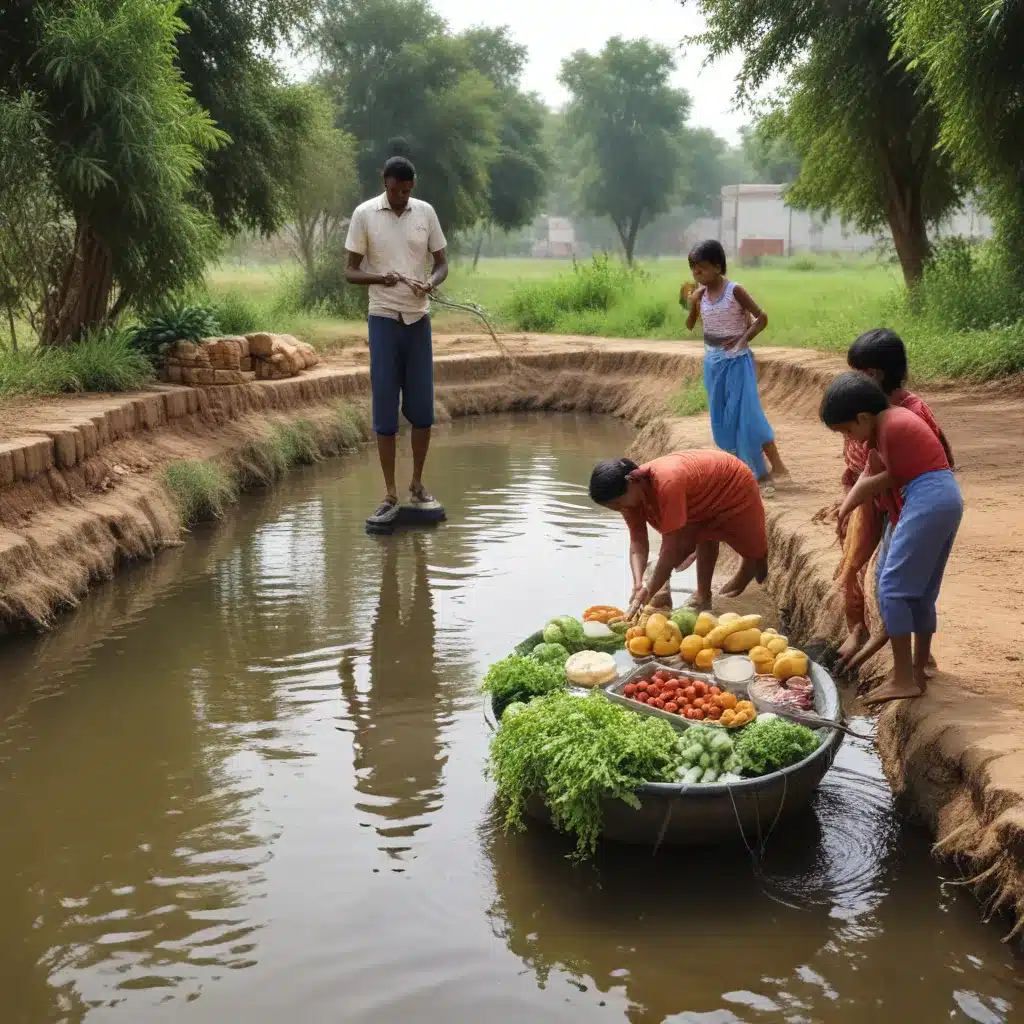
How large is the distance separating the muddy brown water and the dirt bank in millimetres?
301

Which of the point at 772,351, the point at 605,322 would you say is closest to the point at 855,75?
the point at 772,351

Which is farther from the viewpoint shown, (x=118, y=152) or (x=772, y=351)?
(x=772, y=351)

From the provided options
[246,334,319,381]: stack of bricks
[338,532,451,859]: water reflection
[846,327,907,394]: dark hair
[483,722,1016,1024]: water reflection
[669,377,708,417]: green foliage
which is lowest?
[483,722,1016,1024]: water reflection

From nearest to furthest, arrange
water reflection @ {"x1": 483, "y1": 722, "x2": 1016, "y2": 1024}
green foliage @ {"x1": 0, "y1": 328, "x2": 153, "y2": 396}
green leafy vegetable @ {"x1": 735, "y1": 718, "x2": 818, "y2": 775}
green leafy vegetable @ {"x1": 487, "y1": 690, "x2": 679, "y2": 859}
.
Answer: water reflection @ {"x1": 483, "y1": 722, "x2": 1016, "y2": 1024}, green leafy vegetable @ {"x1": 487, "y1": 690, "x2": 679, "y2": 859}, green leafy vegetable @ {"x1": 735, "y1": 718, "x2": 818, "y2": 775}, green foliage @ {"x1": 0, "y1": 328, "x2": 153, "y2": 396}

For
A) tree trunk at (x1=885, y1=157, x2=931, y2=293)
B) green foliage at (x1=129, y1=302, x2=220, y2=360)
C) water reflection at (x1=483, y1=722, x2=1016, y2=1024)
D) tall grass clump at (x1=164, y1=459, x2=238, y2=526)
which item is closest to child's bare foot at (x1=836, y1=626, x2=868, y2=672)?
water reflection at (x1=483, y1=722, x2=1016, y2=1024)

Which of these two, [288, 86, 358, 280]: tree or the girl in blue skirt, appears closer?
the girl in blue skirt

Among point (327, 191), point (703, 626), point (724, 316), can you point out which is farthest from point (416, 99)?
point (703, 626)

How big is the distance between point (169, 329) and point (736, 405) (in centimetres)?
671

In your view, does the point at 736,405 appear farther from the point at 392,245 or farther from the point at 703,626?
the point at 703,626

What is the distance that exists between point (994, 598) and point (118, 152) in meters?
8.55

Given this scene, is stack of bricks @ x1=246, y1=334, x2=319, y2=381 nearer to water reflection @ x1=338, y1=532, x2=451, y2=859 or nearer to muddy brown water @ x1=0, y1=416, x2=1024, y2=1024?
water reflection @ x1=338, y1=532, x2=451, y2=859

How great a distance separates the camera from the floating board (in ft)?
31.9

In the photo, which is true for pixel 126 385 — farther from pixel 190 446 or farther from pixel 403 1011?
pixel 403 1011

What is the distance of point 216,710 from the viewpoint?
6.40 metres
